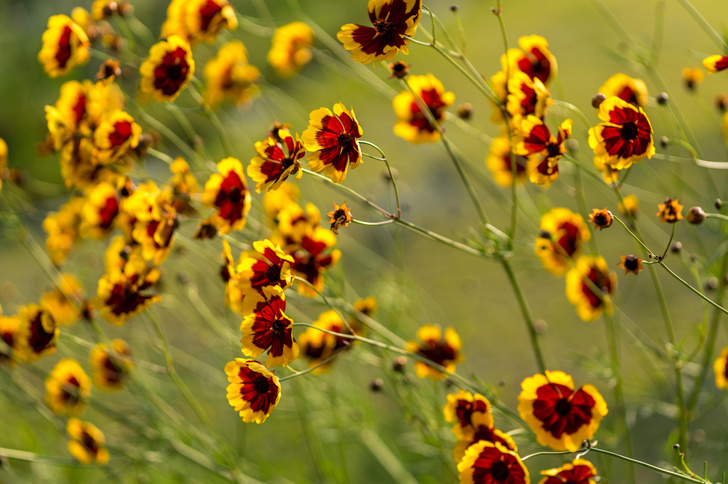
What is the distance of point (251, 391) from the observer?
0.88 metres

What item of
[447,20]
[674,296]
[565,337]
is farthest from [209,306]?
[447,20]

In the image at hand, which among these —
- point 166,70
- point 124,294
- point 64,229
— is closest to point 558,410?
point 124,294

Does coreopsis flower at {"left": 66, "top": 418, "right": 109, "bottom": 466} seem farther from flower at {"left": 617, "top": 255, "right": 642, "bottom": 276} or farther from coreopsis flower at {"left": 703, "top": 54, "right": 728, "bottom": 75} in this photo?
coreopsis flower at {"left": 703, "top": 54, "right": 728, "bottom": 75}

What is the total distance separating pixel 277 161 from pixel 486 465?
482mm

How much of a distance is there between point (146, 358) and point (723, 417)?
163 centimetres

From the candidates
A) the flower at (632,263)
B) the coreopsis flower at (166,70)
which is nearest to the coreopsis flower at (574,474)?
the flower at (632,263)

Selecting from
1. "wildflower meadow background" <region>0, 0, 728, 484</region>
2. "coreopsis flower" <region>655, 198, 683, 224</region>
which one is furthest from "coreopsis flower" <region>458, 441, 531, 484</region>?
"coreopsis flower" <region>655, 198, 683, 224</region>

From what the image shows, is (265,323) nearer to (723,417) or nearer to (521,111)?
(521,111)

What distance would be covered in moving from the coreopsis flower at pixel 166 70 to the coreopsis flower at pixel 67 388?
29.3 inches

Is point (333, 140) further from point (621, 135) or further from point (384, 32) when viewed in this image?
point (621, 135)

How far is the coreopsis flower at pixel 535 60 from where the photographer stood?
3.90 ft

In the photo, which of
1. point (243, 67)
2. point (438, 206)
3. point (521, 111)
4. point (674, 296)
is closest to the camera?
point (521, 111)

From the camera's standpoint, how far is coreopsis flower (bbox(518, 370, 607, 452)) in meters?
0.89

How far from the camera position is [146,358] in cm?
210
